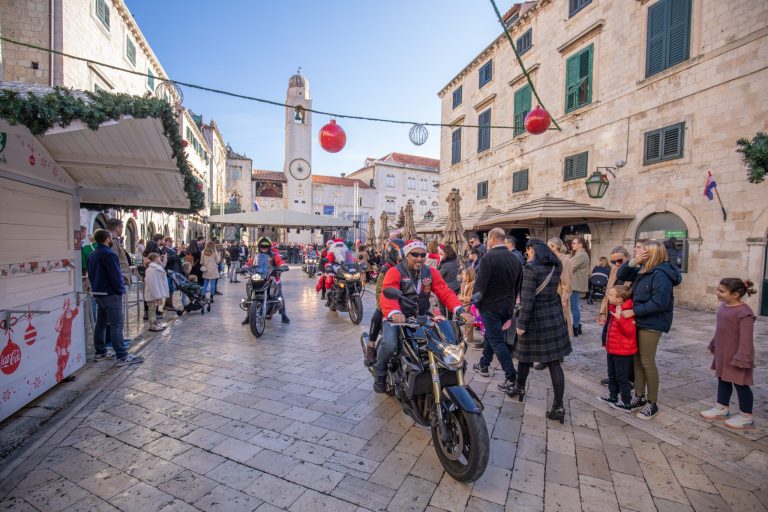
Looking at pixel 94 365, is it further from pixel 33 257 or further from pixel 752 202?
pixel 752 202

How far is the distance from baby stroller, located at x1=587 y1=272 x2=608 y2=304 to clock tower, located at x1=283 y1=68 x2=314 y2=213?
3122cm

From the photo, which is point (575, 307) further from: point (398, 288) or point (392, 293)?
point (392, 293)

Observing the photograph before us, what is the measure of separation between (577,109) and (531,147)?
2373 millimetres

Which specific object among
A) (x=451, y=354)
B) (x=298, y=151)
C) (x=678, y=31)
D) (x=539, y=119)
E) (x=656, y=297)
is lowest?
(x=451, y=354)

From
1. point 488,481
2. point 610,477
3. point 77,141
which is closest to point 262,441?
point 488,481

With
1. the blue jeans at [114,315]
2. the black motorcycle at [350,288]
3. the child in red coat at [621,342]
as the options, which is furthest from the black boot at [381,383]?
the black motorcycle at [350,288]

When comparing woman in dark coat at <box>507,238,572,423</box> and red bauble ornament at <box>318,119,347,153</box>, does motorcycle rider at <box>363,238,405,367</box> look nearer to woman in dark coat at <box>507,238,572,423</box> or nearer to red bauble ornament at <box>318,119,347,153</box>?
woman in dark coat at <box>507,238,572,423</box>

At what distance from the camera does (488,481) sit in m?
2.58

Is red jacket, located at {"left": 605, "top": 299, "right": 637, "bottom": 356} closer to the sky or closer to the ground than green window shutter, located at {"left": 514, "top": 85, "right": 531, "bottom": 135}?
closer to the ground

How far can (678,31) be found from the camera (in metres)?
9.48

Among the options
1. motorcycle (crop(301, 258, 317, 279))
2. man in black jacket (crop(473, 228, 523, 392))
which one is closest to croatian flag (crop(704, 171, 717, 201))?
man in black jacket (crop(473, 228, 523, 392))

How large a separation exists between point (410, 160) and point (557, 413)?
5639 cm

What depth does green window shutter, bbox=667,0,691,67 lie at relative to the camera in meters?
9.26

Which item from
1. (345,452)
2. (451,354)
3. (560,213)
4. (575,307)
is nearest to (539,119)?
(560,213)
